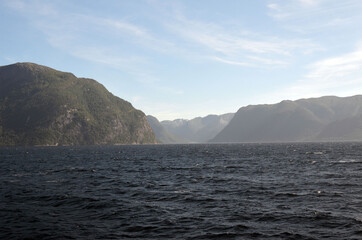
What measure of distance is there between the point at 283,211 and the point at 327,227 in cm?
526

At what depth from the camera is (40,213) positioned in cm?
2766

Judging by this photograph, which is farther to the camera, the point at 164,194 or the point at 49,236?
the point at 164,194

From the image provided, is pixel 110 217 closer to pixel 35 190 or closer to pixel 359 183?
pixel 35 190

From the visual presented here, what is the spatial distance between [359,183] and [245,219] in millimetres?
26904

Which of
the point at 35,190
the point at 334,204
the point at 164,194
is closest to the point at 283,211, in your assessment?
the point at 334,204

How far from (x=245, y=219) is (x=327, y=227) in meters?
6.37

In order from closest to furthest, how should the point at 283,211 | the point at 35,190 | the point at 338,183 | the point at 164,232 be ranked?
the point at 164,232 → the point at 283,211 → the point at 35,190 → the point at 338,183

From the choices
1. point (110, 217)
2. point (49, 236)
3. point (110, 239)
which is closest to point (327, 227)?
point (110, 239)

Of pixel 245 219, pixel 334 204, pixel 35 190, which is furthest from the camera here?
pixel 35 190

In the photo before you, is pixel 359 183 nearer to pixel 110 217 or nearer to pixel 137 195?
pixel 137 195

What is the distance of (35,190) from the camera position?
39875 mm

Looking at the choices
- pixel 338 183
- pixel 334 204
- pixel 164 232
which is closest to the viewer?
pixel 164 232

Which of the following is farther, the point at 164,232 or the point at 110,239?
the point at 164,232

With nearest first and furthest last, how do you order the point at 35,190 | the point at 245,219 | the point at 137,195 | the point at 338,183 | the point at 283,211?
the point at 245,219 < the point at 283,211 < the point at 137,195 < the point at 35,190 < the point at 338,183
